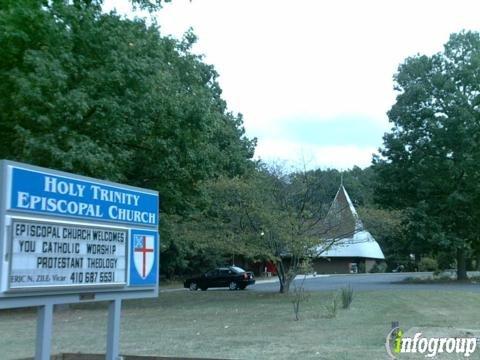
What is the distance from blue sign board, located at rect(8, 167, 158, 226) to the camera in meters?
6.98

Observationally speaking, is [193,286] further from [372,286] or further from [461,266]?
[461,266]

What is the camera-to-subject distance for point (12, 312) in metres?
22.7

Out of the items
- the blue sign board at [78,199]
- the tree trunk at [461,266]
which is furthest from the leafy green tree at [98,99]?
the tree trunk at [461,266]

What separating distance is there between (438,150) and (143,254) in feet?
107

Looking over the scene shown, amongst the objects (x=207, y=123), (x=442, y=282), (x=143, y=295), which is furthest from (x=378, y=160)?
(x=143, y=295)

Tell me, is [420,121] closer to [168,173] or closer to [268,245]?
[268,245]

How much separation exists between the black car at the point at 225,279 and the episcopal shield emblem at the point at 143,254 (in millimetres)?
28843

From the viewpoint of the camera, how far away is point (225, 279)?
38.3 meters

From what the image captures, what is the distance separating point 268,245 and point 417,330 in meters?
12.9

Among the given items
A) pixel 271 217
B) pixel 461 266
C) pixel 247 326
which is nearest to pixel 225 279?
pixel 461 266

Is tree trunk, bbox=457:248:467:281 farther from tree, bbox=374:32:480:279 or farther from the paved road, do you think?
the paved road

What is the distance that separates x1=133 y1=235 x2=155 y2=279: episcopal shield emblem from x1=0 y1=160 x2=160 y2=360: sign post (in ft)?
0.05

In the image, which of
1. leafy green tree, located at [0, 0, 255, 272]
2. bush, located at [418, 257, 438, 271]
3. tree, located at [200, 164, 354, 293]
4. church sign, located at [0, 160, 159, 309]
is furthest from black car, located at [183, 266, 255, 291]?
bush, located at [418, 257, 438, 271]

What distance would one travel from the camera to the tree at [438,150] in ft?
122
